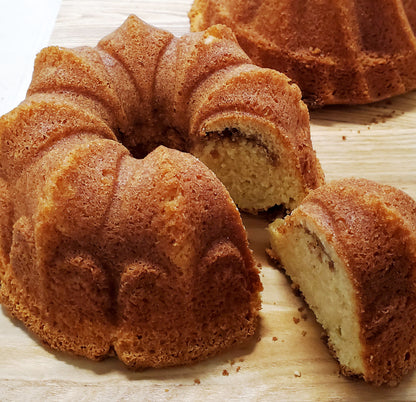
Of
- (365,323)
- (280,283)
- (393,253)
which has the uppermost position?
(393,253)

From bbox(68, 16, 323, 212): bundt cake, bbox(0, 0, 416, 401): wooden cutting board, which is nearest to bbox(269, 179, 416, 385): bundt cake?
bbox(0, 0, 416, 401): wooden cutting board

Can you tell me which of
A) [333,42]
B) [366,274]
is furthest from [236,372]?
[333,42]

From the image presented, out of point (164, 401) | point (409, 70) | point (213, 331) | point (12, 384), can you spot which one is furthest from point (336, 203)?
point (409, 70)

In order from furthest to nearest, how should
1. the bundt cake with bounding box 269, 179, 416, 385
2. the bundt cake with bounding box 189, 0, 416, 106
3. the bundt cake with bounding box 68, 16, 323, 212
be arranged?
the bundt cake with bounding box 189, 0, 416, 106
the bundt cake with bounding box 68, 16, 323, 212
the bundt cake with bounding box 269, 179, 416, 385

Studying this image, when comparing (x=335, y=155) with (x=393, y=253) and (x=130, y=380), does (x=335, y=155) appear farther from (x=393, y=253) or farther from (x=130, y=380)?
(x=130, y=380)

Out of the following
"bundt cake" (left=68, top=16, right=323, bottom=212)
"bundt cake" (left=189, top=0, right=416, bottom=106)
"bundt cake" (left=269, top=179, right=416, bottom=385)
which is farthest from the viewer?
"bundt cake" (left=189, top=0, right=416, bottom=106)

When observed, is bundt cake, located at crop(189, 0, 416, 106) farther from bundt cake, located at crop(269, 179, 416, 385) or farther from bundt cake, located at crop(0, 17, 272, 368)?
bundt cake, located at crop(269, 179, 416, 385)
